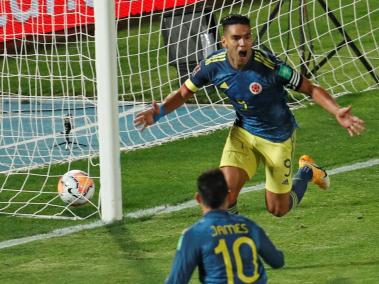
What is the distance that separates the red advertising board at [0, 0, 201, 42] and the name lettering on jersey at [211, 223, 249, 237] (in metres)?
7.67

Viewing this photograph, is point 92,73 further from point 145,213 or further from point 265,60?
point 265,60

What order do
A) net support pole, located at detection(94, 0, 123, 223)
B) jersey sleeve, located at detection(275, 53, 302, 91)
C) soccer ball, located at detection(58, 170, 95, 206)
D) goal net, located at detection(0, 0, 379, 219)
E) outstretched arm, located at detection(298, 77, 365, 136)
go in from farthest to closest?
1. goal net, located at detection(0, 0, 379, 219)
2. soccer ball, located at detection(58, 170, 95, 206)
3. net support pole, located at detection(94, 0, 123, 223)
4. jersey sleeve, located at detection(275, 53, 302, 91)
5. outstretched arm, located at detection(298, 77, 365, 136)

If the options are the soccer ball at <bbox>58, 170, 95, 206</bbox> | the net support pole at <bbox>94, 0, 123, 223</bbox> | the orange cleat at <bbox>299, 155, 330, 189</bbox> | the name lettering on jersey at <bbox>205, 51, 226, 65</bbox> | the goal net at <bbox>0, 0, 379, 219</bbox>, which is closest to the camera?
the name lettering on jersey at <bbox>205, 51, 226, 65</bbox>

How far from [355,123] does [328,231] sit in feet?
7.56

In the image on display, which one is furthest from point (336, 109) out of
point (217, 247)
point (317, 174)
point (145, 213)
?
point (145, 213)

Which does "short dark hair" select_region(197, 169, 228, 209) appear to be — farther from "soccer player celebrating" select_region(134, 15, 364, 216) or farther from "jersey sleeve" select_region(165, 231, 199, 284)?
"soccer player celebrating" select_region(134, 15, 364, 216)

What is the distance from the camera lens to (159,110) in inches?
352

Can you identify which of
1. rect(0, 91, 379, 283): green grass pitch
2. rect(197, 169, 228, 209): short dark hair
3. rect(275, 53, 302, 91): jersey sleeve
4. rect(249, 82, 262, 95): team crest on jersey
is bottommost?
rect(0, 91, 379, 283): green grass pitch

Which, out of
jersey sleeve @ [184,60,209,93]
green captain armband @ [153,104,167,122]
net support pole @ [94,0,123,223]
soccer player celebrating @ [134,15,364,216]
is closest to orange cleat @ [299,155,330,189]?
soccer player celebrating @ [134,15,364,216]

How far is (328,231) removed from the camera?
1038cm

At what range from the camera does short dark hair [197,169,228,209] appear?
614cm

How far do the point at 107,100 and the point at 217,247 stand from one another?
4.89 m

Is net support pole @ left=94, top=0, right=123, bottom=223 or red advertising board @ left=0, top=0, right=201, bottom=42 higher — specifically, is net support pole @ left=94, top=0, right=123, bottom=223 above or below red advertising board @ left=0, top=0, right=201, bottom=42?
below

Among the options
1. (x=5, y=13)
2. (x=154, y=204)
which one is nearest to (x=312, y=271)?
(x=154, y=204)
